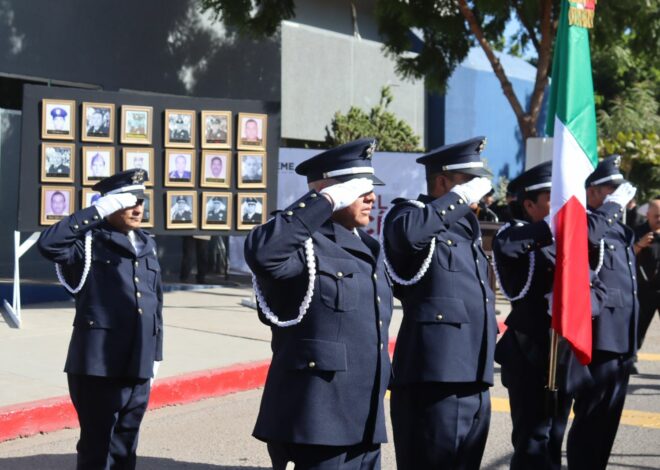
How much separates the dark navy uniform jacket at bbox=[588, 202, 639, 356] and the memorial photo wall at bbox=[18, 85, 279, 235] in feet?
23.8

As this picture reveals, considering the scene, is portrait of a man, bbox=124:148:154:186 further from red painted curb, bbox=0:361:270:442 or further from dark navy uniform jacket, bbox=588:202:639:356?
dark navy uniform jacket, bbox=588:202:639:356

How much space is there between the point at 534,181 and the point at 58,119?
769cm

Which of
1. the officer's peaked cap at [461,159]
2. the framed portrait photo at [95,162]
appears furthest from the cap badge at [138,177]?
the framed portrait photo at [95,162]

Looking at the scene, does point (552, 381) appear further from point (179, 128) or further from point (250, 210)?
point (179, 128)

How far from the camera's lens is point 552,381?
17.9 feet

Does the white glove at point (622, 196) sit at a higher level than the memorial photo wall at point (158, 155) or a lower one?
lower

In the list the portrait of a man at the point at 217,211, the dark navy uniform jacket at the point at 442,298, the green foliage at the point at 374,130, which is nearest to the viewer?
the dark navy uniform jacket at the point at 442,298

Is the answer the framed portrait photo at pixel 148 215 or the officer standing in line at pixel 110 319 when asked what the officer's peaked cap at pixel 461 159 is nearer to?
the officer standing in line at pixel 110 319

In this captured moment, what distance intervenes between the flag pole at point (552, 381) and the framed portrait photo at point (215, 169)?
26.5 ft

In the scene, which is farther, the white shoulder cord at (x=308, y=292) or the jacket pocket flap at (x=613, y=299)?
the jacket pocket flap at (x=613, y=299)

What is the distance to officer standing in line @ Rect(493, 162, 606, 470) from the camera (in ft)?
18.4

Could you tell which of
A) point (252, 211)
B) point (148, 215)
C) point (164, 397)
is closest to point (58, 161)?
→ point (148, 215)

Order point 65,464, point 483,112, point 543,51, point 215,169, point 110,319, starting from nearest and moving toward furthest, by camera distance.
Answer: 1. point 110,319
2. point 65,464
3. point 215,169
4. point 543,51
5. point 483,112

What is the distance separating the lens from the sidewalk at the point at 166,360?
26.0ft
